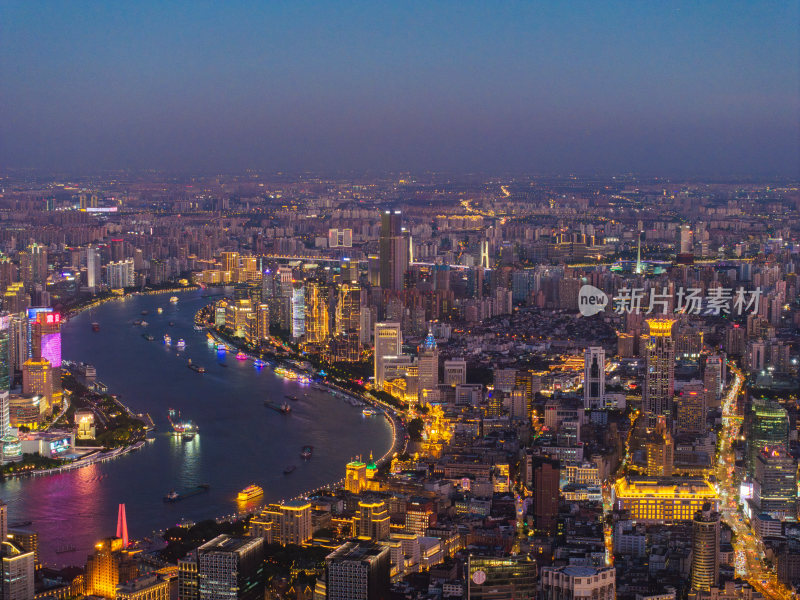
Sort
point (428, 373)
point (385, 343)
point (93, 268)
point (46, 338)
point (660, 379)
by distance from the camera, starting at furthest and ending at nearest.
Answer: point (93, 268) < point (385, 343) < point (46, 338) < point (428, 373) < point (660, 379)

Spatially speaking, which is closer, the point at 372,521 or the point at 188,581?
the point at 188,581

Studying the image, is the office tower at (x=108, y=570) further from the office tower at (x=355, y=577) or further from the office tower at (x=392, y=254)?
the office tower at (x=392, y=254)

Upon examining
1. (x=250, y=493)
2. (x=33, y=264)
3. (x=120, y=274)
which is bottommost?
(x=250, y=493)

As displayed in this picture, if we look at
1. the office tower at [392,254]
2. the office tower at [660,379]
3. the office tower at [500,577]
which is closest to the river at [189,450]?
the office tower at [660,379]

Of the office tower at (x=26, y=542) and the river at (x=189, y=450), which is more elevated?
the office tower at (x=26, y=542)

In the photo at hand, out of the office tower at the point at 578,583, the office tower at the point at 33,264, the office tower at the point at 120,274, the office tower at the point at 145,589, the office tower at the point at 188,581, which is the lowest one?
the office tower at the point at 145,589

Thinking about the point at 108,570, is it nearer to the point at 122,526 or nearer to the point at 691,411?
the point at 122,526

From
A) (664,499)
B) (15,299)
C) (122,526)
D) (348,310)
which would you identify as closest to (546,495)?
(664,499)
